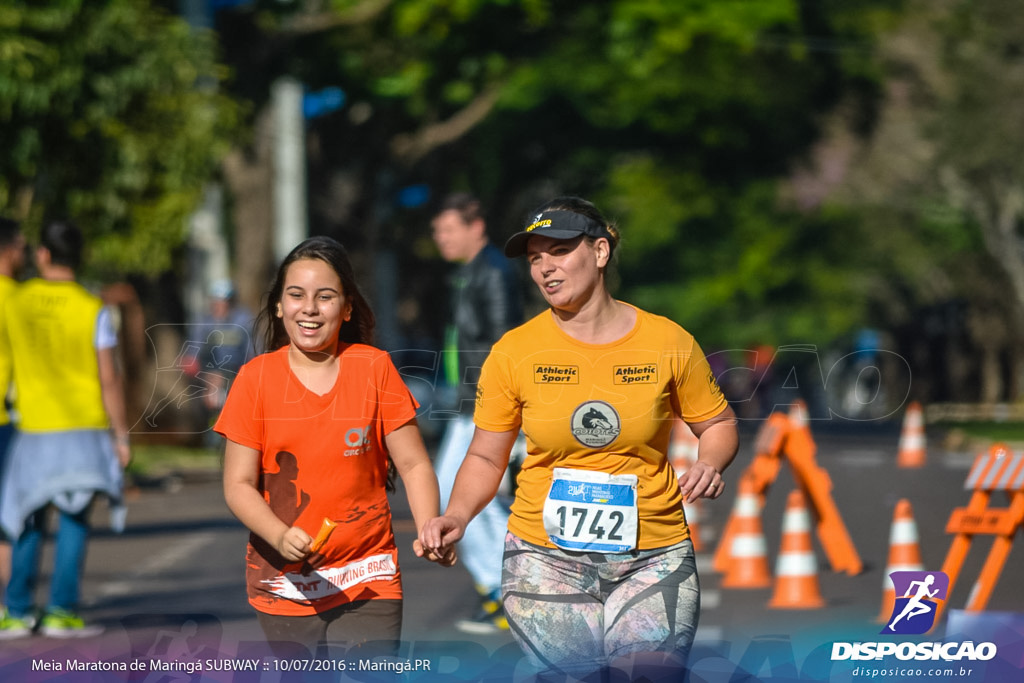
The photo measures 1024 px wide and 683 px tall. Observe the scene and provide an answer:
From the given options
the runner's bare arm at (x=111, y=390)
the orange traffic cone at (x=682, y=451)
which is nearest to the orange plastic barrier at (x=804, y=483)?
the orange traffic cone at (x=682, y=451)

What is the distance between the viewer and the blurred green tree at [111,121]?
50.9ft

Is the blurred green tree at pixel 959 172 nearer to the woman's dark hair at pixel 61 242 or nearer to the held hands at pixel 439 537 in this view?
the woman's dark hair at pixel 61 242

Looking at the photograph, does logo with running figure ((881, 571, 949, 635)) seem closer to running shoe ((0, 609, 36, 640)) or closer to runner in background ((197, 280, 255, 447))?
runner in background ((197, 280, 255, 447))

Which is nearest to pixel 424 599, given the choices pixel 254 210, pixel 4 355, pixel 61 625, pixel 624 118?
pixel 61 625

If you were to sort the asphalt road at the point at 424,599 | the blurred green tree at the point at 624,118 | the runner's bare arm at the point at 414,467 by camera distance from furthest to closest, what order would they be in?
the blurred green tree at the point at 624,118, the asphalt road at the point at 424,599, the runner's bare arm at the point at 414,467

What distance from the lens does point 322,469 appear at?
4668 millimetres

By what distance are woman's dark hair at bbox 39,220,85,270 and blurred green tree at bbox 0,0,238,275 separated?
7.56m

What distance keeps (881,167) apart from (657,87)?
13031mm

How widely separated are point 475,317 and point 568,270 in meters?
3.44

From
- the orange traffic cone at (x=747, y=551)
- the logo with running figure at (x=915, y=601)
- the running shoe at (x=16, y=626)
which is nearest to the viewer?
the logo with running figure at (x=915, y=601)

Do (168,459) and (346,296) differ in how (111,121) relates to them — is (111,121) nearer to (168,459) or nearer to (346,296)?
(168,459)

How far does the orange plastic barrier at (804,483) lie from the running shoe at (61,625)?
4071mm

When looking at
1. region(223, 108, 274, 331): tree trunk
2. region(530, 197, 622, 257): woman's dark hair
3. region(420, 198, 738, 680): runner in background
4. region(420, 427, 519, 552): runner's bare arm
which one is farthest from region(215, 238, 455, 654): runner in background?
region(223, 108, 274, 331): tree trunk

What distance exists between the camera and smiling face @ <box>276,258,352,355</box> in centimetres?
477
